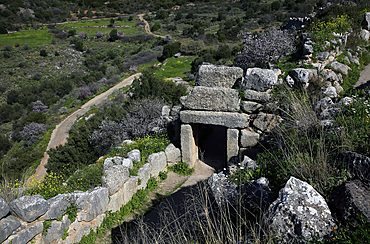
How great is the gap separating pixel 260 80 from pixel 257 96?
1.47ft

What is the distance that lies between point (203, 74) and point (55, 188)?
193 inches

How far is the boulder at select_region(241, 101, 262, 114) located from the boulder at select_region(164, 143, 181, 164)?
2556mm

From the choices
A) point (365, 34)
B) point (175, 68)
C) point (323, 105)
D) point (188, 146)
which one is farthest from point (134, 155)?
point (175, 68)

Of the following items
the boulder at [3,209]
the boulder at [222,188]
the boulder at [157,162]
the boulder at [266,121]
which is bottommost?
the boulder at [157,162]

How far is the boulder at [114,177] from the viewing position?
645 cm

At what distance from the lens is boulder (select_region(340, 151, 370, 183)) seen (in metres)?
3.56

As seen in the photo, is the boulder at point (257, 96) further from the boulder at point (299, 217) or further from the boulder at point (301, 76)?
the boulder at point (299, 217)

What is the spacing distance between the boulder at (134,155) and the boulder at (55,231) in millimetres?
2450

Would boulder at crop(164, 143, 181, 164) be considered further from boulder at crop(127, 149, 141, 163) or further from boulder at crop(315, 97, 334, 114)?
boulder at crop(315, 97, 334, 114)

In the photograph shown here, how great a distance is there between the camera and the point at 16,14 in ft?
187

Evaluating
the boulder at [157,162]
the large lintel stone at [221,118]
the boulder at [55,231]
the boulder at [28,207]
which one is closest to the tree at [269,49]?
the large lintel stone at [221,118]

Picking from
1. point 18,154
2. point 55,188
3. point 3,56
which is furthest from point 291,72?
point 3,56

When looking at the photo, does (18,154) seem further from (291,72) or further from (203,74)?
(291,72)

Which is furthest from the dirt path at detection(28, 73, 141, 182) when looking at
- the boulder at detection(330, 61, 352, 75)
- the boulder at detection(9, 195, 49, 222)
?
the boulder at detection(330, 61, 352, 75)
